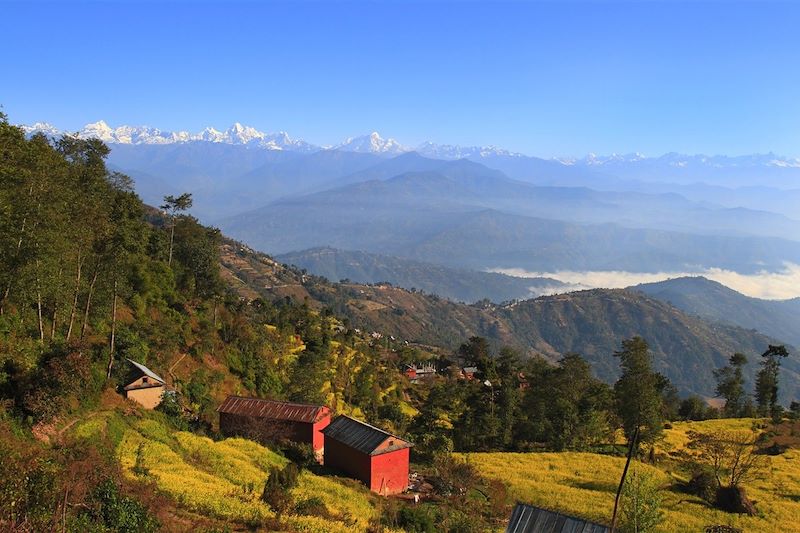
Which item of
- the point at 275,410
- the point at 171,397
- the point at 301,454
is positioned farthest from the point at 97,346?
the point at 301,454

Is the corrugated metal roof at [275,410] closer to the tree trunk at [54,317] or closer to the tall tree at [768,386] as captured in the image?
the tree trunk at [54,317]

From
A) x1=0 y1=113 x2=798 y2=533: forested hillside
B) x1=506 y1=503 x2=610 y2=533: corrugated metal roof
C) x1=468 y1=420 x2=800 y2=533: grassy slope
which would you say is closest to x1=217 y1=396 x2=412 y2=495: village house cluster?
x1=0 y1=113 x2=798 y2=533: forested hillside

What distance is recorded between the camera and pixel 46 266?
30.6m

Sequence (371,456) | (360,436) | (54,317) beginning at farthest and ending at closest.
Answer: (360,436) → (371,456) → (54,317)

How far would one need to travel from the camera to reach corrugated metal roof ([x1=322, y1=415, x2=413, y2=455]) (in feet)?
120

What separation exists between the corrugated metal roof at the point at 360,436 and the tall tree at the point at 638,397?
973 inches

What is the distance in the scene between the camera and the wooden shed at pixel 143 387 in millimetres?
37656

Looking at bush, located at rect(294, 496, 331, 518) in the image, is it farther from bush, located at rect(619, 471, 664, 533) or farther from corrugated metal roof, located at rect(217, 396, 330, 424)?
bush, located at rect(619, 471, 664, 533)

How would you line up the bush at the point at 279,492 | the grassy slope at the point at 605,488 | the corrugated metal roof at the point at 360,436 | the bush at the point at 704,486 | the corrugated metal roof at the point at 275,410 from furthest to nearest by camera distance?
the corrugated metal roof at the point at 275,410, the bush at the point at 704,486, the corrugated metal roof at the point at 360,436, the grassy slope at the point at 605,488, the bush at the point at 279,492

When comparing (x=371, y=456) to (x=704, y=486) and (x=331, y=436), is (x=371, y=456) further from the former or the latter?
(x=704, y=486)

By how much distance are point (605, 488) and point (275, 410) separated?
949 inches

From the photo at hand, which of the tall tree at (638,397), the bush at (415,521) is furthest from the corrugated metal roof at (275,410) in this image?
the tall tree at (638,397)

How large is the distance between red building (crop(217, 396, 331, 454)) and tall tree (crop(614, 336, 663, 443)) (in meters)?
27.6

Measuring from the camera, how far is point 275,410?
1703 inches
